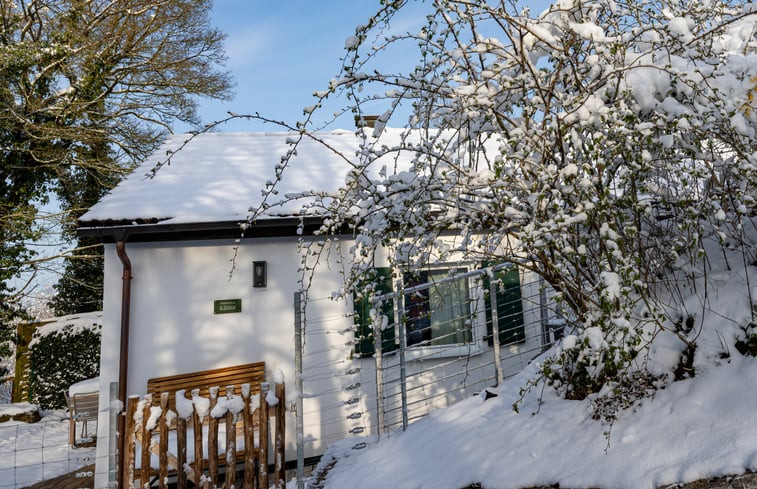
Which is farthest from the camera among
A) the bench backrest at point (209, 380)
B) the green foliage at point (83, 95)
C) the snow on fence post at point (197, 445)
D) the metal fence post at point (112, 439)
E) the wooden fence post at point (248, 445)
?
the green foliage at point (83, 95)

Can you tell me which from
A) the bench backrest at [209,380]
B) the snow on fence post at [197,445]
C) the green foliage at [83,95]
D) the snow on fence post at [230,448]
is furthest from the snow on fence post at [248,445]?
the green foliage at [83,95]

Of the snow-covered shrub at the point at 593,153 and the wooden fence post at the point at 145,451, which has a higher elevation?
the snow-covered shrub at the point at 593,153

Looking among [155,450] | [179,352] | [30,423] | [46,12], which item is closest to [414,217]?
[155,450]

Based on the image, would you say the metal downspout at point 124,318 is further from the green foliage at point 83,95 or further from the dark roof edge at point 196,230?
the green foliage at point 83,95

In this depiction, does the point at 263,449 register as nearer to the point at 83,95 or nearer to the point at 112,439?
the point at 112,439

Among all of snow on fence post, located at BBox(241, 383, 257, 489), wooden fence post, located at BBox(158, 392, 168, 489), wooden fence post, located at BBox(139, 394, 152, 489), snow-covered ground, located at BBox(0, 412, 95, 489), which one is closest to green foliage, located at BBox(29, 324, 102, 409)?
snow-covered ground, located at BBox(0, 412, 95, 489)

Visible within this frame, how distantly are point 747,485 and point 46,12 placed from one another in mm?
14970

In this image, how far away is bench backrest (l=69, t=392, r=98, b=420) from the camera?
8.89 m

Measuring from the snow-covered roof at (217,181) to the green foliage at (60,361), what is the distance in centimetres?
536

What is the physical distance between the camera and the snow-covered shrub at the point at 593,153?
7.97ft

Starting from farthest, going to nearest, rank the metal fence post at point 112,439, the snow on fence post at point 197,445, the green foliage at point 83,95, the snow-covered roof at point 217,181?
1. the green foliage at point 83,95
2. the snow-covered roof at point 217,181
3. the snow on fence post at point 197,445
4. the metal fence post at point 112,439

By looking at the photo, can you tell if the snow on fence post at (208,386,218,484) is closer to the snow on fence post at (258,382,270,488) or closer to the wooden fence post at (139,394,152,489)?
the snow on fence post at (258,382,270,488)

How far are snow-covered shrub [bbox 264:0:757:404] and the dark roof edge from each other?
296 centimetres

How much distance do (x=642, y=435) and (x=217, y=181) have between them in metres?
6.40
